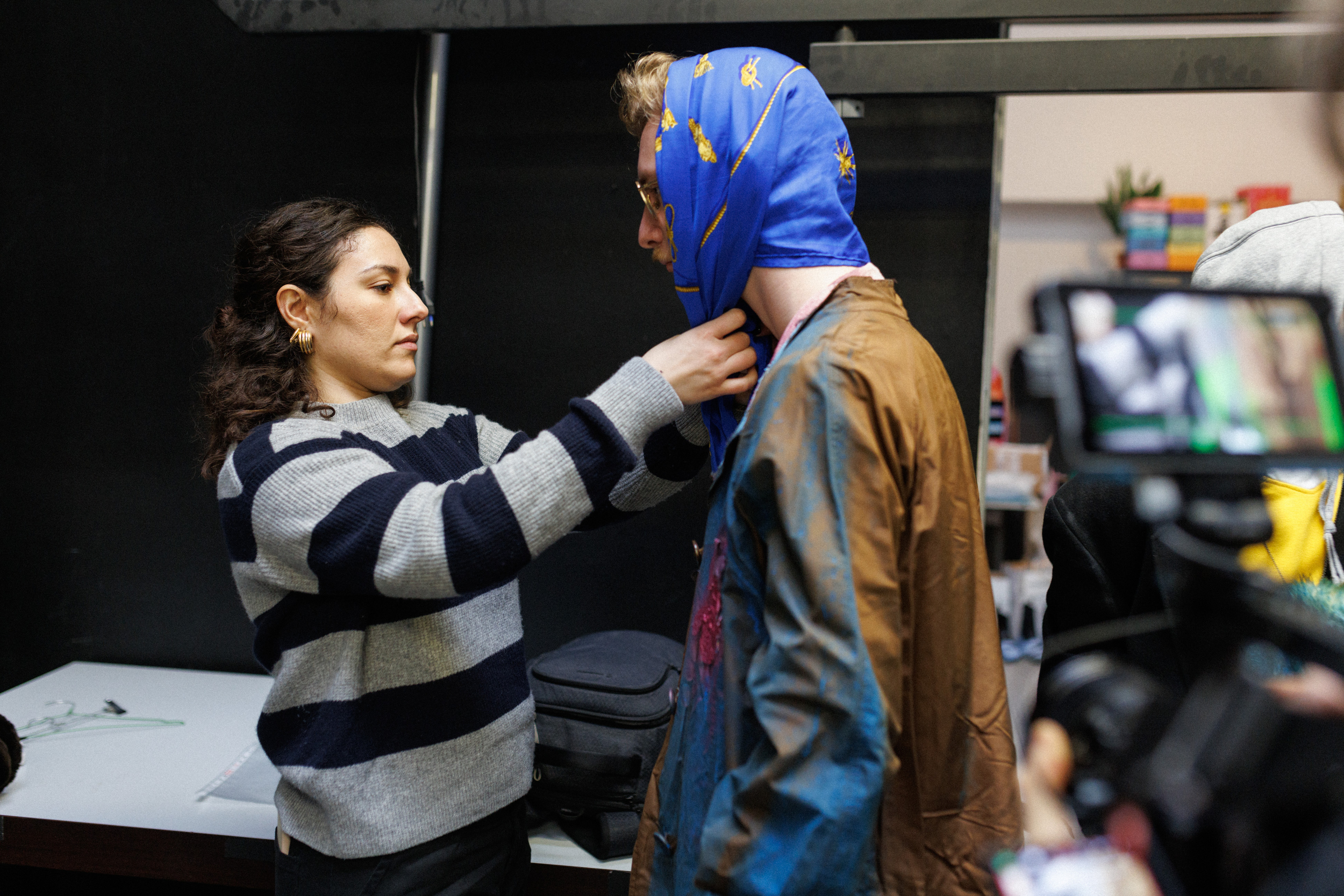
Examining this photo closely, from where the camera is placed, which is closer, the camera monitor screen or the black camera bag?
the camera monitor screen

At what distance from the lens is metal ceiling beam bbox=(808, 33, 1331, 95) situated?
1.38 meters

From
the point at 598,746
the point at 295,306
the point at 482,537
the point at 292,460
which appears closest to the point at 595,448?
the point at 482,537

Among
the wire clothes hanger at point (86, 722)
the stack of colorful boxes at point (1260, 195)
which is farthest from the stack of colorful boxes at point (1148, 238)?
the wire clothes hanger at point (86, 722)

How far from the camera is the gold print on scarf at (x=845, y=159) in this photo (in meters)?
1.01

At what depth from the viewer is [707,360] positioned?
42.4 inches

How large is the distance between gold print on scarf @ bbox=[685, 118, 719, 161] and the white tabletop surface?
A: 1135 millimetres

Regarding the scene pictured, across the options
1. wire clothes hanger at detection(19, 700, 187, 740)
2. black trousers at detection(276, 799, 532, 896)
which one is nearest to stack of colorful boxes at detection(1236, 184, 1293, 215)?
black trousers at detection(276, 799, 532, 896)

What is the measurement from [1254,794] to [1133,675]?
0.23ft

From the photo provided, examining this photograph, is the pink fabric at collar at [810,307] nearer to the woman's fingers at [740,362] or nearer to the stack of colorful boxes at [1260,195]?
the woman's fingers at [740,362]

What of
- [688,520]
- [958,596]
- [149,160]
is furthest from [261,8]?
[958,596]

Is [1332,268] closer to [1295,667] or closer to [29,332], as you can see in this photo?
[1295,667]

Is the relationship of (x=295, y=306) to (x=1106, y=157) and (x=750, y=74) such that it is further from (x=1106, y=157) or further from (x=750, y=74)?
(x=1106, y=157)

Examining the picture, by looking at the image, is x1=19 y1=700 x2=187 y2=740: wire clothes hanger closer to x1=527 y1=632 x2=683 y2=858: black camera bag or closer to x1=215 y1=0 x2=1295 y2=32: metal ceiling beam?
x1=527 y1=632 x2=683 y2=858: black camera bag

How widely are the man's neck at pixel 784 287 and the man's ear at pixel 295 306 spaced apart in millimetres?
665
